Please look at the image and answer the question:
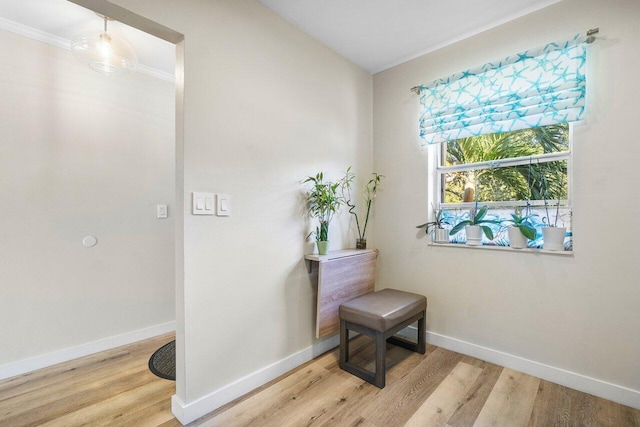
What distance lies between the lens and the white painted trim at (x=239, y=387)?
1.48 metres

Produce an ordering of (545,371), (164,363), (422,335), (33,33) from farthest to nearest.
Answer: (422,335) → (164,363) → (33,33) → (545,371)

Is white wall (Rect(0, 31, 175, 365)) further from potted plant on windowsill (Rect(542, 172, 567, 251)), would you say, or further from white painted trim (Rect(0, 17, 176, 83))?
potted plant on windowsill (Rect(542, 172, 567, 251))

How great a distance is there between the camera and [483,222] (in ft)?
6.86

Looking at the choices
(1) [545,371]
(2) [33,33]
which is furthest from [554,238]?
(2) [33,33]

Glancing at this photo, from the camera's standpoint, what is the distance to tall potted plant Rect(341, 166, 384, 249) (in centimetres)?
247

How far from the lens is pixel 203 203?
1.53 metres

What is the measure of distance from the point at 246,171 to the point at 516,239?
1868 millimetres

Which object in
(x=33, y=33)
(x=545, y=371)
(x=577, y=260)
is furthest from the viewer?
(x=33, y=33)

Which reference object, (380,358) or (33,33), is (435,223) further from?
(33,33)

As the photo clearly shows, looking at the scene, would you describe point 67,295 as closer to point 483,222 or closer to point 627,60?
point 483,222

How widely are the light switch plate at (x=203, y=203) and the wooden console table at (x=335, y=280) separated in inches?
31.7

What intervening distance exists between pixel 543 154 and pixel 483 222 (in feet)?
1.94

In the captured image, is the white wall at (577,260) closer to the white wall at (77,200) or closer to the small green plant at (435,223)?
the small green plant at (435,223)

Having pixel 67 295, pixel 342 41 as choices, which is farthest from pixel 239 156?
pixel 67 295
